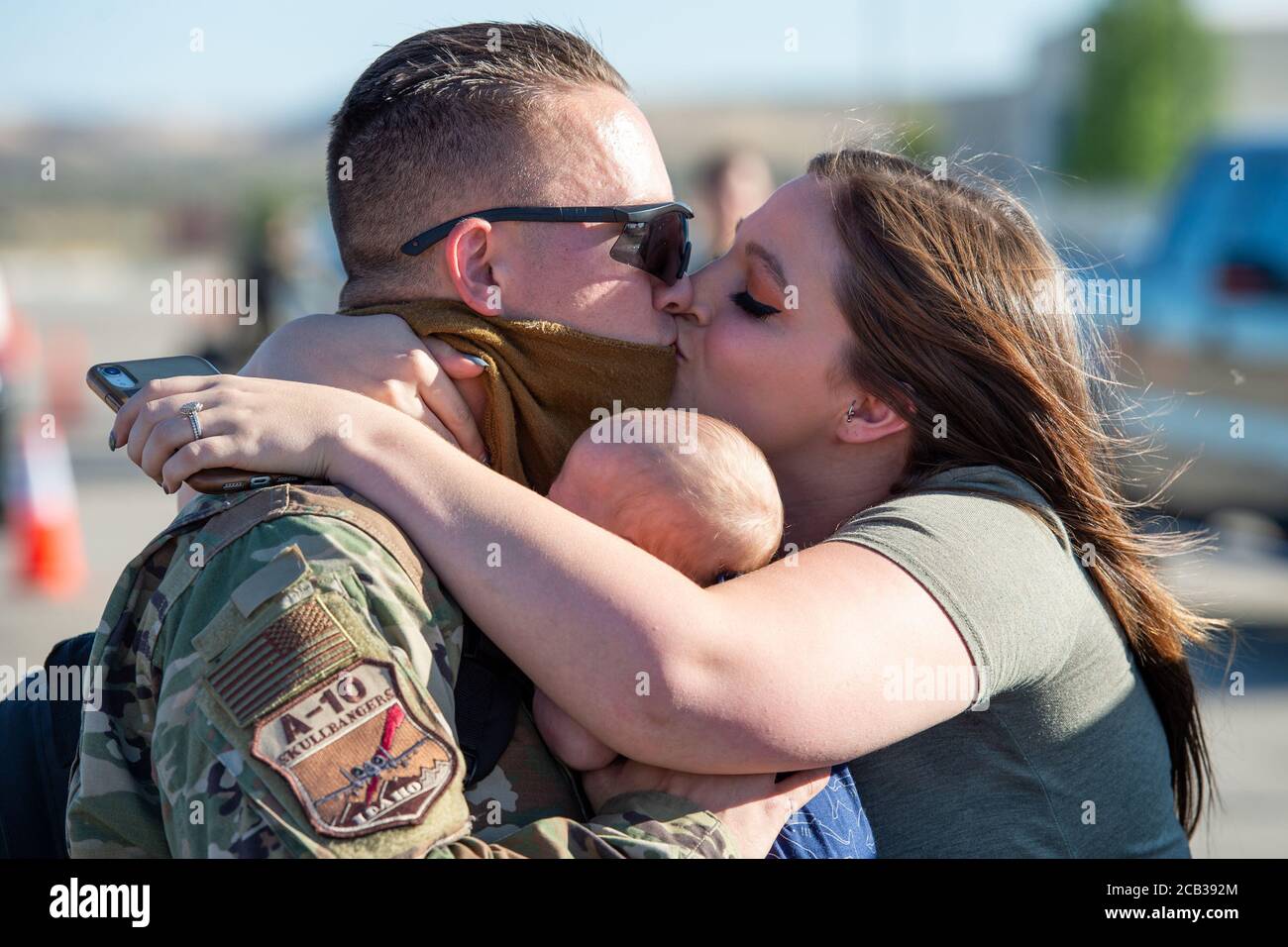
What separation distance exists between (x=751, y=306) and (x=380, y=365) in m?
0.92

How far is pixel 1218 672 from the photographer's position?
28.1 feet

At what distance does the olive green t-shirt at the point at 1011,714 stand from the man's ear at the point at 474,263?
800 millimetres

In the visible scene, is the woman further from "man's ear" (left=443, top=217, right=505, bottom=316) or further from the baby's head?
"man's ear" (left=443, top=217, right=505, bottom=316)

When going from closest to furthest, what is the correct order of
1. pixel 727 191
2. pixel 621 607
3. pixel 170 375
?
pixel 621 607, pixel 170 375, pixel 727 191

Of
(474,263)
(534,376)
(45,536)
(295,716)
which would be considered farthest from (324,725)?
(45,536)

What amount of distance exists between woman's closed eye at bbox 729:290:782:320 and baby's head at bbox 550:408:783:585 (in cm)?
59

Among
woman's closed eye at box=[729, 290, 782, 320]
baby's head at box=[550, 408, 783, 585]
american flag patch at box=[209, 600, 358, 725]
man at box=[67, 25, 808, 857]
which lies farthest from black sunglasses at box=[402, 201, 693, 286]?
american flag patch at box=[209, 600, 358, 725]

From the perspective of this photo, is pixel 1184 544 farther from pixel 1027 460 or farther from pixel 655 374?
pixel 655 374

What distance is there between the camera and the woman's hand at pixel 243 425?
218 cm

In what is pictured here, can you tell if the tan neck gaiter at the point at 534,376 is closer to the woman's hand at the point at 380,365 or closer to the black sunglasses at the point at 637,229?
the woman's hand at the point at 380,365

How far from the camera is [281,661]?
6.35 feet

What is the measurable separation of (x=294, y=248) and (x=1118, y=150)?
44634 mm

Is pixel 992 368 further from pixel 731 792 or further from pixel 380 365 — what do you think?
pixel 380 365

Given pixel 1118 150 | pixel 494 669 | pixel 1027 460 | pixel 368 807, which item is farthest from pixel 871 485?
pixel 1118 150
